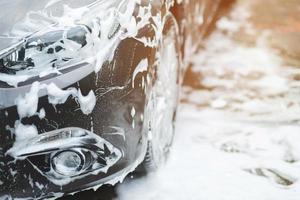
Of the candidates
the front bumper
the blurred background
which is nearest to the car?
the front bumper

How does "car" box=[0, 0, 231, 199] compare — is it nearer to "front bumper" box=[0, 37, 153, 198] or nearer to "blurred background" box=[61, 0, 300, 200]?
"front bumper" box=[0, 37, 153, 198]

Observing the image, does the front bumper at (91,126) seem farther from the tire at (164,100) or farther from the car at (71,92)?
the tire at (164,100)

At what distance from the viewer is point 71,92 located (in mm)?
2094

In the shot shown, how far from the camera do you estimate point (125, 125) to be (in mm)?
2289

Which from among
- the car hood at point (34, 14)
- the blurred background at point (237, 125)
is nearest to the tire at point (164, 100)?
the blurred background at point (237, 125)

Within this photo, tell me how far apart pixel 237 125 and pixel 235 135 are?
0.47 ft

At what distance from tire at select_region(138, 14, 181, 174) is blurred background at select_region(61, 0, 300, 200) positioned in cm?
15

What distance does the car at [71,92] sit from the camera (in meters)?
2.08

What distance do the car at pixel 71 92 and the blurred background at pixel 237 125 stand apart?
57 cm

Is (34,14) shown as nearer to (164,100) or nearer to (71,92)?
(71,92)

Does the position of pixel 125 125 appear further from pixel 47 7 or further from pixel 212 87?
pixel 212 87

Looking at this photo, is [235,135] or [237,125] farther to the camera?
[237,125]

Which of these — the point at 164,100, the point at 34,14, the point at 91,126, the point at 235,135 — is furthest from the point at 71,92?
the point at 235,135

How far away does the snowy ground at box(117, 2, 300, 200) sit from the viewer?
9.20ft
